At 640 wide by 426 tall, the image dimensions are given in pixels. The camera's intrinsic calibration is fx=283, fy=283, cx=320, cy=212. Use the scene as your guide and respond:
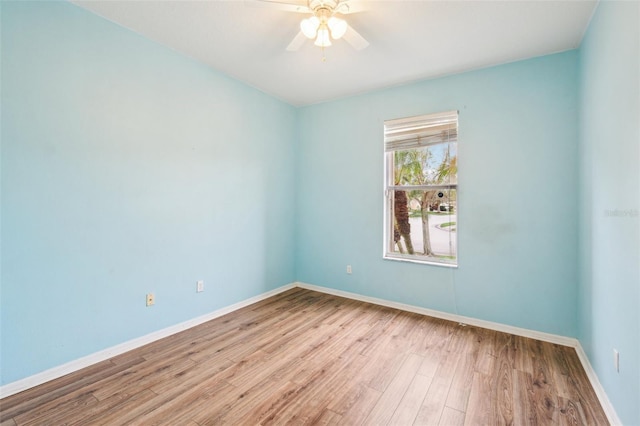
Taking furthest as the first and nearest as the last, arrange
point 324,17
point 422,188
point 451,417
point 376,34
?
point 422,188 < point 376,34 < point 324,17 < point 451,417

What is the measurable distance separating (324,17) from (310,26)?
13 centimetres

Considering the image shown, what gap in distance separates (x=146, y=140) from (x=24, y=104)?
2.48 ft

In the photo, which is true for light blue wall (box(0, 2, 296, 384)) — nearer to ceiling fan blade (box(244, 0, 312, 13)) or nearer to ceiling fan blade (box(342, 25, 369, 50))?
ceiling fan blade (box(244, 0, 312, 13))

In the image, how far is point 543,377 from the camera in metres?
2.04

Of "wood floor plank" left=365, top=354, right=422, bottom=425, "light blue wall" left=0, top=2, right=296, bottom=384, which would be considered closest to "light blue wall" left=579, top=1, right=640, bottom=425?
"wood floor plank" left=365, top=354, right=422, bottom=425

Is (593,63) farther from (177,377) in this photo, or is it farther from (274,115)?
(177,377)

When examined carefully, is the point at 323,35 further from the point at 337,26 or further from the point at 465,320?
the point at 465,320

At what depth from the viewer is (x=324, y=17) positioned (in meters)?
1.91

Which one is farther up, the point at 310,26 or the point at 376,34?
the point at 376,34

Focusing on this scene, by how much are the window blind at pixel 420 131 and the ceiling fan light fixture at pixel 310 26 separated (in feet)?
5.80

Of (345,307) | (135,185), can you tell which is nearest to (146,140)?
(135,185)

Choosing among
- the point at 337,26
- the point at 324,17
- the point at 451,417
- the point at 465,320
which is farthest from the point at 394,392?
the point at 324,17

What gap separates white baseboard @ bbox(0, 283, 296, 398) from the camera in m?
1.85

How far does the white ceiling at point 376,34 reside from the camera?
2.03m
